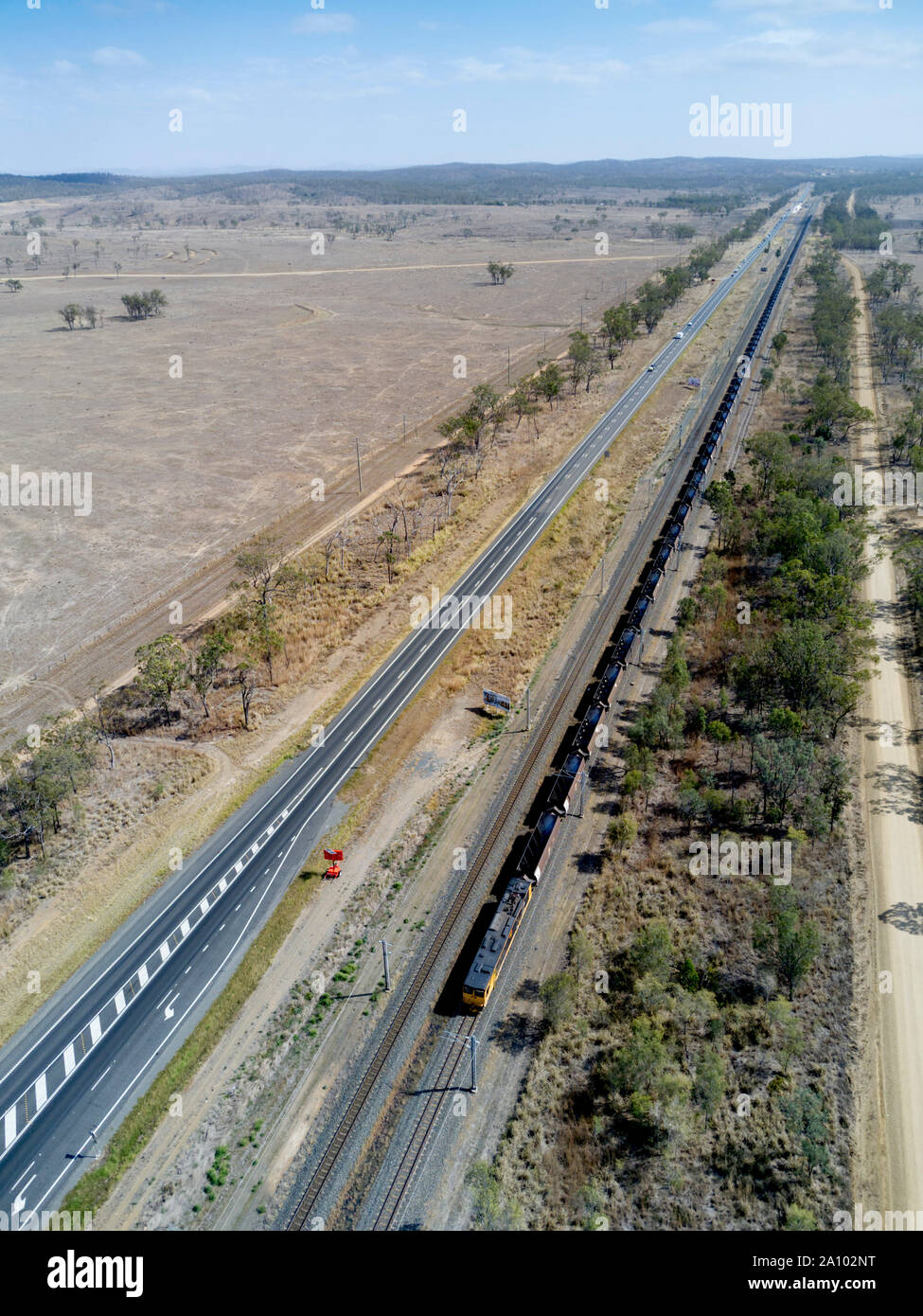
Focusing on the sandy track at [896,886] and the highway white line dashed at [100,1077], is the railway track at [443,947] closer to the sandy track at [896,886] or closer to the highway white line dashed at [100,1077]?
the highway white line dashed at [100,1077]

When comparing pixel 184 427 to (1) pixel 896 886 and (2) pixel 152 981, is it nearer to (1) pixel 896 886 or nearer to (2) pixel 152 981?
(2) pixel 152 981

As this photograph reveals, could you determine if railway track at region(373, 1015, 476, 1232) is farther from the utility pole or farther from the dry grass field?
the dry grass field

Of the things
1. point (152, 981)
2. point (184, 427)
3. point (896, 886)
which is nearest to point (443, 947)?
point (152, 981)

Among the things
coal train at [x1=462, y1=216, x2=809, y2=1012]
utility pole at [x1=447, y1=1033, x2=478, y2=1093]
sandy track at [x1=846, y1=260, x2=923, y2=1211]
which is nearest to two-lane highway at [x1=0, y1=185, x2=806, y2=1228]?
utility pole at [x1=447, y1=1033, x2=478, y2=1093]

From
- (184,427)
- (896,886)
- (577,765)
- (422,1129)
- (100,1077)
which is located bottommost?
(422,1129)

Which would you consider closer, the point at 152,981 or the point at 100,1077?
the point at 100,1077

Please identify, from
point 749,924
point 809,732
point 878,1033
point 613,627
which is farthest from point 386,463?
point 878,1033
